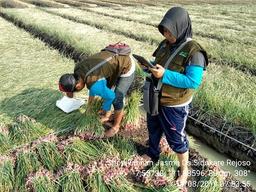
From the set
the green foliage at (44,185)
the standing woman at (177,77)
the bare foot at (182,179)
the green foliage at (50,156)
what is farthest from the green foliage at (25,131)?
the bare foot at (182,179)

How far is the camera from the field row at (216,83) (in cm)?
447

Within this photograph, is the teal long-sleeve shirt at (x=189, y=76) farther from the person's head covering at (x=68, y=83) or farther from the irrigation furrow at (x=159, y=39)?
the irrigation furrow at (x=159, y=39)

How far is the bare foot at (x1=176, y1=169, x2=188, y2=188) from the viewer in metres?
3.47

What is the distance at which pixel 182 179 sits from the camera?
3.51 m

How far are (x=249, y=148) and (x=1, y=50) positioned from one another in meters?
5.67

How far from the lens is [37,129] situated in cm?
434

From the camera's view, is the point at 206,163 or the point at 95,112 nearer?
the point at 206,163

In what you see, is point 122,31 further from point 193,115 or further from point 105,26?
point 193,115

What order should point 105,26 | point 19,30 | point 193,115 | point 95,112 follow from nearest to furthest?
point 95,112 → point 193,115 → point 19,30 → point 105,26

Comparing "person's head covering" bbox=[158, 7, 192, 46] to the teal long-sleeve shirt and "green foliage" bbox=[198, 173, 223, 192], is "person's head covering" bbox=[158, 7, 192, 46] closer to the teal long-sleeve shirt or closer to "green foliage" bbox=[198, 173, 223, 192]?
the teal long-sleeve shirt

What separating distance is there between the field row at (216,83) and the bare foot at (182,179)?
3.51ft

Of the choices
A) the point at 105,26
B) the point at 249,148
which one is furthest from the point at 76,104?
the point at 105,26

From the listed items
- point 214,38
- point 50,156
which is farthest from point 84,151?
point 214,38

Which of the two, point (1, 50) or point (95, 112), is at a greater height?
point (95, 112)
